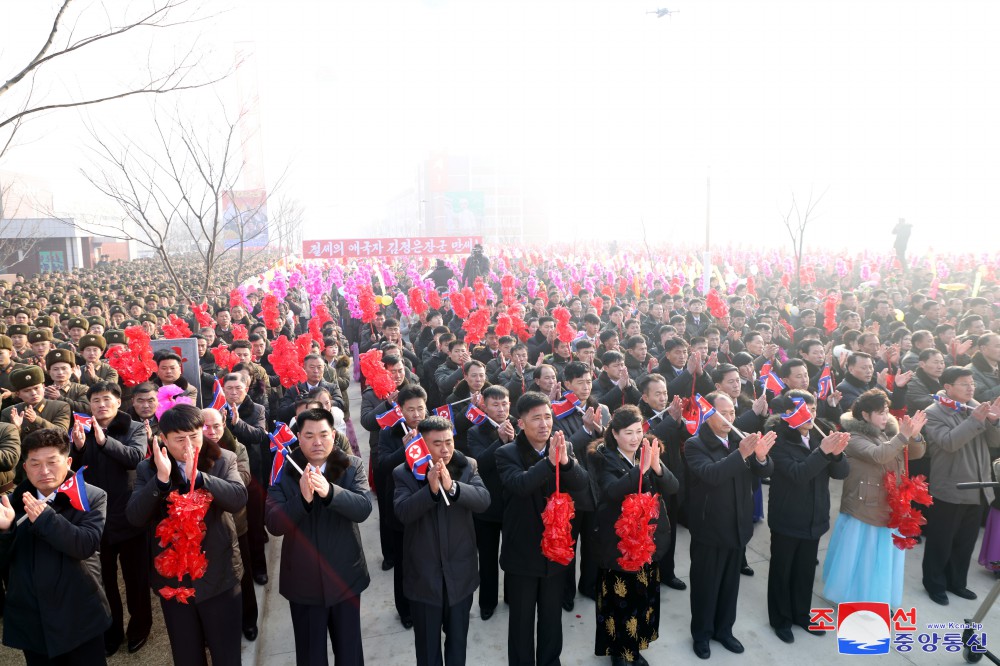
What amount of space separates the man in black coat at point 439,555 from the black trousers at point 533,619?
33cm

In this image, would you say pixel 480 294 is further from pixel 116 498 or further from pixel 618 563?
pixel 618 563

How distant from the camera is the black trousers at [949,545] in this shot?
494cm

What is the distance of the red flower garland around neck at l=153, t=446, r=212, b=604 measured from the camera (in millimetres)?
3273

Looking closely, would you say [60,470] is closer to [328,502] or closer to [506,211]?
[328,502]

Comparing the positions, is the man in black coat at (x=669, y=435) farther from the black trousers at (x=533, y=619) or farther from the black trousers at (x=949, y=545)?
the black trousers at (x=949, y=545)

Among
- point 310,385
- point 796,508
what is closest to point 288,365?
point 310,385

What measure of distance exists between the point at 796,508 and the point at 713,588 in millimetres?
831

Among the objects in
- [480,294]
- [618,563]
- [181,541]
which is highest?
[480,294]

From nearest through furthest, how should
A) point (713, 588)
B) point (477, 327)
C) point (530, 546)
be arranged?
point (530, 546)
point (713, 588)
point (477, 327)

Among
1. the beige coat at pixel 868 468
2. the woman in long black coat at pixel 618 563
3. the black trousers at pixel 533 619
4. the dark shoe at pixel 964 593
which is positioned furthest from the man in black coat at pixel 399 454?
the dark shoe at pixel 964 593

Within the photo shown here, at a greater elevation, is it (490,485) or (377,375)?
(377,375)

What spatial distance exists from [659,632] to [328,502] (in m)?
2.79

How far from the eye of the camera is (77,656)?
11.2 feet

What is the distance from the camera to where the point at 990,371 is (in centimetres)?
601
